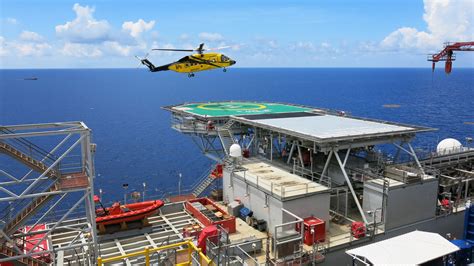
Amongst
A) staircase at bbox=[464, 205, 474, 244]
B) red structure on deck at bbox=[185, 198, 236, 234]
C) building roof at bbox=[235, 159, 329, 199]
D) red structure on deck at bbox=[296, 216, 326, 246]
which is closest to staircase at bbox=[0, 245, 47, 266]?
red structure on deck at bbox=[185, 198, 236, 234]

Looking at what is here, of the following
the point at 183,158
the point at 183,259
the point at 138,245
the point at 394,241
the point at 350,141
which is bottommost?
the point at 183,158

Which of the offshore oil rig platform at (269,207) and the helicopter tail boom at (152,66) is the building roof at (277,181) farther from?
the helicopter tail boom at (152,66)

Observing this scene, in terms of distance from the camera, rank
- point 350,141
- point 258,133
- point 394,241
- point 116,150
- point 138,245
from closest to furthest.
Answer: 1. point 394,241
2. point 138,245
3. point 350,141
4. point 258,133
5. point 116,150

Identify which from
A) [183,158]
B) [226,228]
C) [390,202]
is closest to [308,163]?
[390,202]

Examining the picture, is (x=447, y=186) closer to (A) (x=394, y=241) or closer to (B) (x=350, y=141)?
(B) (x=350, y=141)

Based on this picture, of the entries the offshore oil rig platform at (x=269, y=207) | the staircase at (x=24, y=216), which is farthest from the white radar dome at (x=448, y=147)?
the staircase at (x=24, y=216)
